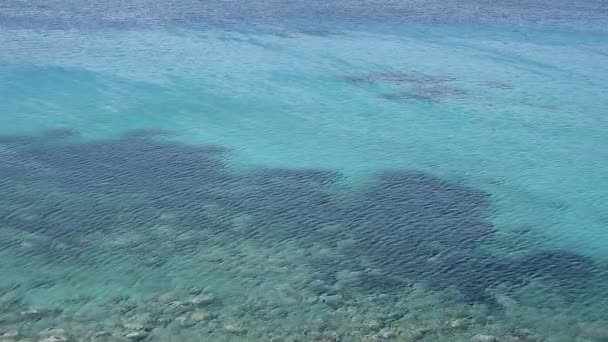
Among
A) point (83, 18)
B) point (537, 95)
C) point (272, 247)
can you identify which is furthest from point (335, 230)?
point (83, 18)

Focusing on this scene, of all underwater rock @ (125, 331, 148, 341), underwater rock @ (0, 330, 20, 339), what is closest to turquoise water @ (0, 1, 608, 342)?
underwater rock @ (125, 331, 148, 341)

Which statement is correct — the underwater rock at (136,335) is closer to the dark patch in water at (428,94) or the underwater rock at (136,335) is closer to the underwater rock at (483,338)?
the underwater rock at (483,338)

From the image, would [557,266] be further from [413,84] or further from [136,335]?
[413,84]

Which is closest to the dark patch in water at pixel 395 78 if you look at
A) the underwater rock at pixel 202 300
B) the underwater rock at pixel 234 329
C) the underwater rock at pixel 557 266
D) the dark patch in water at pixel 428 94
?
the dark patch in water at pixel 428 94

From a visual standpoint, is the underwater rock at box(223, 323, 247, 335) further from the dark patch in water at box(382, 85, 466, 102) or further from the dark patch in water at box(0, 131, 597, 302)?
the dark patch in water at box(382, 85, 466, 102)

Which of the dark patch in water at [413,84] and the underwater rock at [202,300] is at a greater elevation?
the dark patch in water at [413,84]

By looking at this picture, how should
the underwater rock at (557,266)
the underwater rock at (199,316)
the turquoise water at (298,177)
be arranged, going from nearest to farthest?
the underwater rock at (199,316)
the turquoise water at (298,177)
the underwater rock at (557,266)
